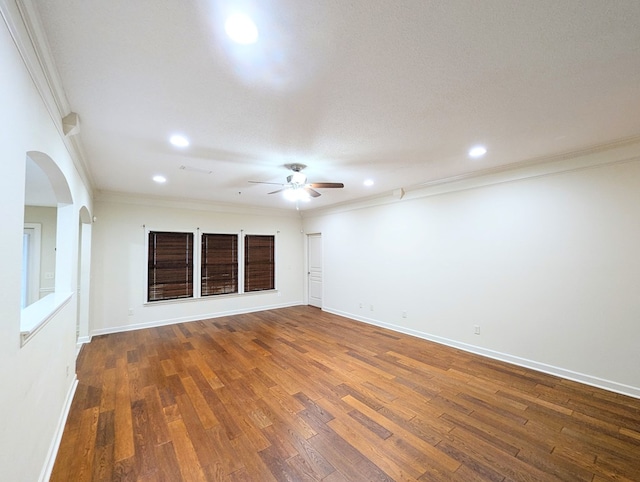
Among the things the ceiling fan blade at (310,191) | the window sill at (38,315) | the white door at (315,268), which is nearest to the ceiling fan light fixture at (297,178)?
the ceiling fan blade at (310,191)

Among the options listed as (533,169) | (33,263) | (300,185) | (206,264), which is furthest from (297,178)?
(33,263)

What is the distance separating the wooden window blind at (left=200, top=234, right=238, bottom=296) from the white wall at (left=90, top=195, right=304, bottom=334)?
16 centimetres

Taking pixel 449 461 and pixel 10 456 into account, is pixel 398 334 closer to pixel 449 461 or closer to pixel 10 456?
pixel 449 461

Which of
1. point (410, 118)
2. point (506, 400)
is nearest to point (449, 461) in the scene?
point (506, 400)

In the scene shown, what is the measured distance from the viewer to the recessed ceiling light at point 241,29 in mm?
1364

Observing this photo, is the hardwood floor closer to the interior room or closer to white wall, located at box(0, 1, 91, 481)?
the interior room

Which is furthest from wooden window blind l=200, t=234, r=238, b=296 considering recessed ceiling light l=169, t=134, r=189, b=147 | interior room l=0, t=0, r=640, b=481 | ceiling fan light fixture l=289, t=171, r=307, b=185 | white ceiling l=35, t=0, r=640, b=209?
recessed ceiling light l=169, t=134, r=189, b=147

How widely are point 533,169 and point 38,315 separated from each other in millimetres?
5256

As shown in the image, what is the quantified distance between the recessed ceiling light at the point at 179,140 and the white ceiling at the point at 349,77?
3.1 inches

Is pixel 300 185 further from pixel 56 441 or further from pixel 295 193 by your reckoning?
pixel 56 441

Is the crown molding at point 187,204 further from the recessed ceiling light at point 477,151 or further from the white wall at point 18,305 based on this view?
the recessed ceiling light at point 477,151

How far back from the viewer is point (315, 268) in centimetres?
760

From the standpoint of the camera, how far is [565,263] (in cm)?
333

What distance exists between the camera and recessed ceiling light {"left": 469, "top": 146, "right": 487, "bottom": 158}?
3.12 meters
